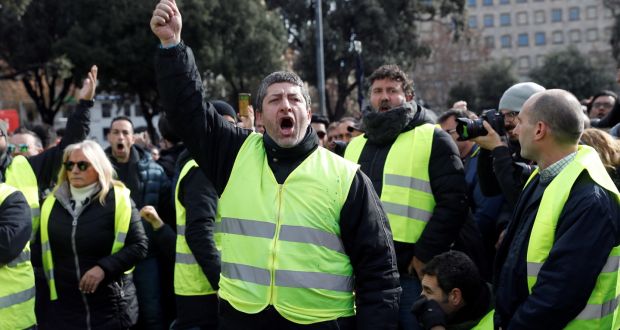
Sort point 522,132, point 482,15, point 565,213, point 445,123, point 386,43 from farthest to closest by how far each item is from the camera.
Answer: point 482,15 → point 386,43 → point 445,123 → point 522,132 → point 565,213

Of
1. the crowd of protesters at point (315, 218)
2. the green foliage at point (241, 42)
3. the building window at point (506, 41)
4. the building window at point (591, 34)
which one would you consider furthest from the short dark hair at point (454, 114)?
the building window at point (506, 41)

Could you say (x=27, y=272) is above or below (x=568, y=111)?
below

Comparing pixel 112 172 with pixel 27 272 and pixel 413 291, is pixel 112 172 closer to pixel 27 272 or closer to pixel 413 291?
pixel 27 272

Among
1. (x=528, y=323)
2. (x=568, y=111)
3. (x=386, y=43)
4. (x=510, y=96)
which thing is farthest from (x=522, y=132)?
(x=386, y=43)

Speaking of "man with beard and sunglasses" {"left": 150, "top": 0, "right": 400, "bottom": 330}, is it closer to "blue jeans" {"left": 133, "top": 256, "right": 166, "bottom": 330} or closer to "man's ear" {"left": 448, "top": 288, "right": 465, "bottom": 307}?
"man's ear" {"left": 448, "top": 288, "right": 465, "bottom": 307}

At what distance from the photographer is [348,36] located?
33.3 metres

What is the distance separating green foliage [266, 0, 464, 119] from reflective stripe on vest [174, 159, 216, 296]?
2698 cm

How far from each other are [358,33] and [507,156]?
29115 mm

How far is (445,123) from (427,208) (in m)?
1.92

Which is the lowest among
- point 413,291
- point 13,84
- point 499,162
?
point 413,291

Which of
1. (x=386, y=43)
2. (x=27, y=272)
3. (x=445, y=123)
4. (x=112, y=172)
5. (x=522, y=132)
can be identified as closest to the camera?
(x=522, y=132)

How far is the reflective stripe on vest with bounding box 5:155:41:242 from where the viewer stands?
548 cm

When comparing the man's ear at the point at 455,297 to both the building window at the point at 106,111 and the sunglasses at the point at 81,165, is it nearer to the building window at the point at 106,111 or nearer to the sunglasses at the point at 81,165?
the sunglasses at the point at 81,165

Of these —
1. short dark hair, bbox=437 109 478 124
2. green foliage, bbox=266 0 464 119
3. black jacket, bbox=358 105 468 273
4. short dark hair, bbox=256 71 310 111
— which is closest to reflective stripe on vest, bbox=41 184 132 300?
black jacket, bbox=358 105 468 273
